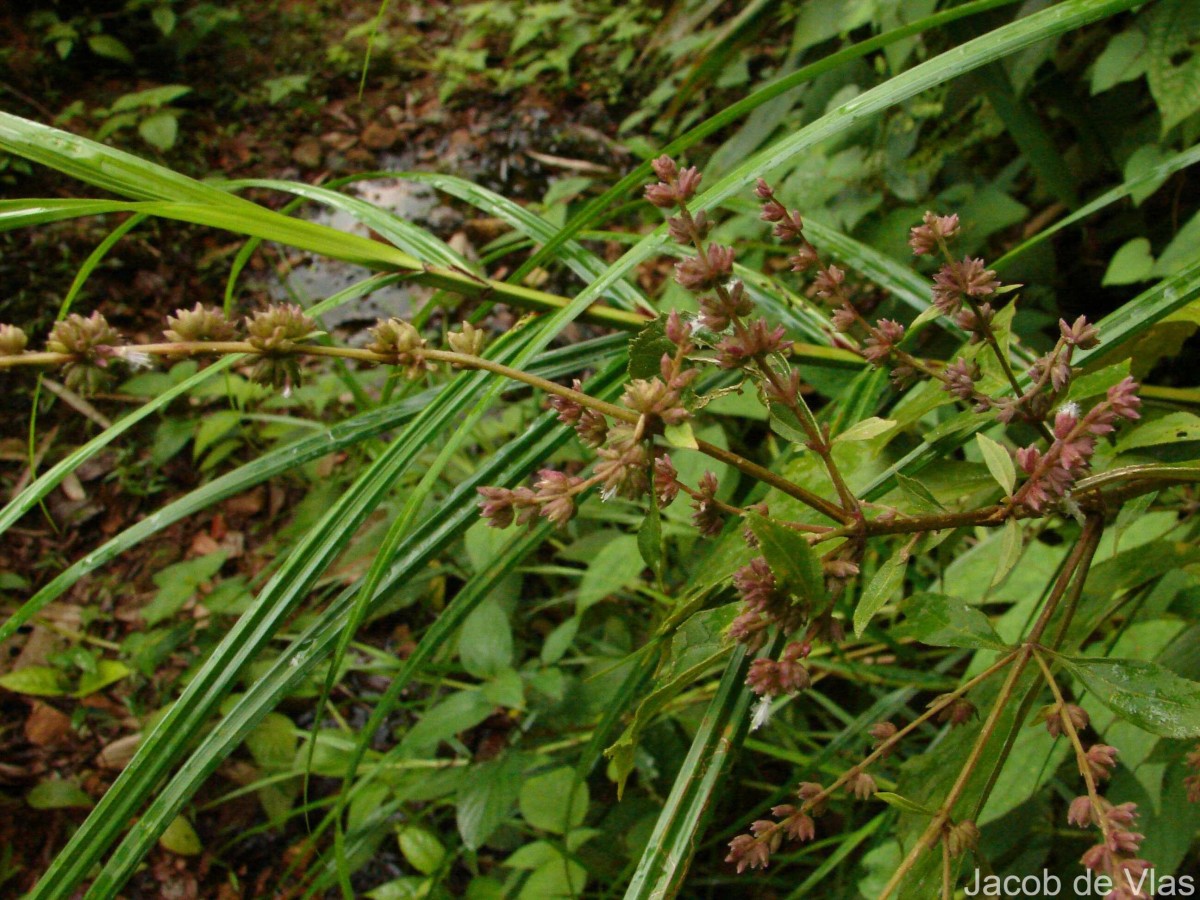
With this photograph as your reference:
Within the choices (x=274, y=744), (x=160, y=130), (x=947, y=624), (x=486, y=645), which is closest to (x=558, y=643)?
(x=486, y=645)

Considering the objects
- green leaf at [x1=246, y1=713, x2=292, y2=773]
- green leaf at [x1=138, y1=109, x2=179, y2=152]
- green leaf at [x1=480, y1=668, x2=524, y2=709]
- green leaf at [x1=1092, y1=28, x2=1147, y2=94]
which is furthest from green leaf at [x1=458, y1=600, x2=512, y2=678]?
green leaf at [x1=138, y1=109, x2=179, y2=152]

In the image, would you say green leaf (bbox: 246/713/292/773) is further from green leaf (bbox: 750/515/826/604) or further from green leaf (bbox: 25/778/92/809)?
green leaf (bbox: 750/515/826/604)

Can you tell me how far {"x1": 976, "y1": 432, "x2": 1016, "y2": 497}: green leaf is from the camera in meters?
0.47

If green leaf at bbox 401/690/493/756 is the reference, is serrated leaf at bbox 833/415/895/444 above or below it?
above

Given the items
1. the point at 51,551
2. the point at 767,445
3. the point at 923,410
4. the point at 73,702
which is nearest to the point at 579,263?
the point at 923,410

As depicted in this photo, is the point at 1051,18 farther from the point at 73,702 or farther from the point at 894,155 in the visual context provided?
the point at 73,702

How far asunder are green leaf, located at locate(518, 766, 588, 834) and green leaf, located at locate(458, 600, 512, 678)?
172 mm

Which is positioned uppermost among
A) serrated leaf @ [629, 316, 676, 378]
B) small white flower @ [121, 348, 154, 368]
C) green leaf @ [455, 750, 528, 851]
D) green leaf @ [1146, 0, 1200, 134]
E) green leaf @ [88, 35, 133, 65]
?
green leaf @ [88, 35, 133, 65]

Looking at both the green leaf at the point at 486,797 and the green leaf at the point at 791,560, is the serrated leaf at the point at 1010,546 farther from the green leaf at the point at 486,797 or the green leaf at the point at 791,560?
the green leaf at the point at 486,797

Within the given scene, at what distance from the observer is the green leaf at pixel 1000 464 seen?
1.54 ft

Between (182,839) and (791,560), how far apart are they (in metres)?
1.56

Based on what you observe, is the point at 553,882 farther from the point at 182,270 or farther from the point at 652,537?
the point at 182,270

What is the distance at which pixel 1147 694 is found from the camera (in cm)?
46

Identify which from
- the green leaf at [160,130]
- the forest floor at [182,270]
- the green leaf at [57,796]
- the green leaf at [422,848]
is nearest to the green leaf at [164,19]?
the forest floor at [182,270]
